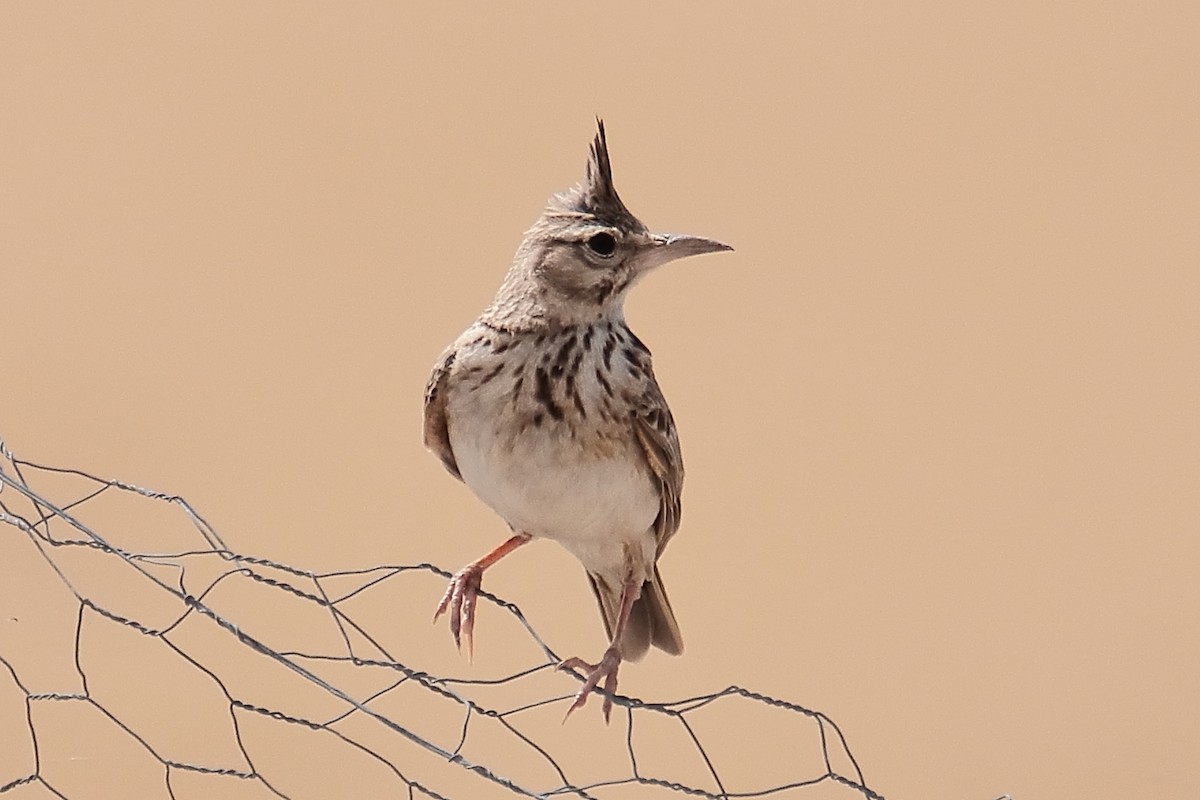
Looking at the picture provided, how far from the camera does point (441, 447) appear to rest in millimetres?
3768

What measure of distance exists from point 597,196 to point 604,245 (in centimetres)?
13

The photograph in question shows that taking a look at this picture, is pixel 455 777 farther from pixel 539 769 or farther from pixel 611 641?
pixel 611 641

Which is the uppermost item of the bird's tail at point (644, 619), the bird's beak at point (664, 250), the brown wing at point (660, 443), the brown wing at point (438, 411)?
the bird's beak at point (664, 250)

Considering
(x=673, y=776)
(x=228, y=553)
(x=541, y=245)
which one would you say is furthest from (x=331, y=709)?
(x=228, y=553)

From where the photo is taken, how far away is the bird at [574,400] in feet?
11.5

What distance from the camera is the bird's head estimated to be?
11.9ft

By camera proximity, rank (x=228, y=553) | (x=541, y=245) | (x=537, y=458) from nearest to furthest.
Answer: (x=228, y=553) < (x=537, y=458) < (x=541, y=245)

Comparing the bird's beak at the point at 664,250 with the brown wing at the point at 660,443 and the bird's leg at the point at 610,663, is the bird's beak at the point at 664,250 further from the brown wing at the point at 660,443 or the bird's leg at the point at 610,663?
the bird's leg at the point at 610,663

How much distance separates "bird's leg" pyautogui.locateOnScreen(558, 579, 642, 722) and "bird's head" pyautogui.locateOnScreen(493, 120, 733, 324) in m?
0.66

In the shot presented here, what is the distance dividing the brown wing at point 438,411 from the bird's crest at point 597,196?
420mm

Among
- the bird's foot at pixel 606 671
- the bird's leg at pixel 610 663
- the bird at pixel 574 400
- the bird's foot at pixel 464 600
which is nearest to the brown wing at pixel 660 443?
the bird at pixel 574 400

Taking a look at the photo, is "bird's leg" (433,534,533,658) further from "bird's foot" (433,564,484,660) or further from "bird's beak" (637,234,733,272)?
"bird's beak" (637,234,733,272)

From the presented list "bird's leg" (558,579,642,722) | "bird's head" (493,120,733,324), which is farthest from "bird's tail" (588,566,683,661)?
"bird's head" (493,120,733,324)

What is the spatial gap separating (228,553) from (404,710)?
3663 mm
